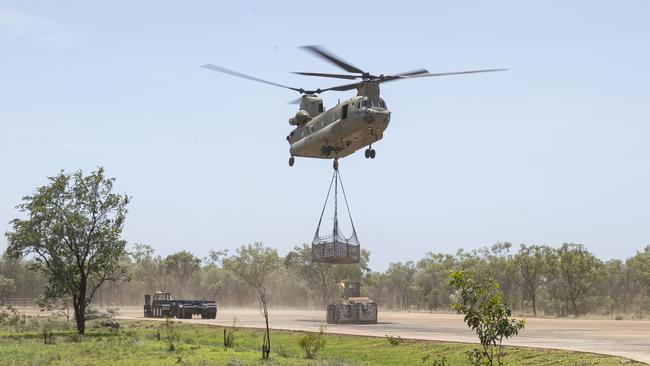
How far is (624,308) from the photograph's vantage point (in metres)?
101

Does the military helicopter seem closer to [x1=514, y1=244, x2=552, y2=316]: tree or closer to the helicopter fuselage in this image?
the helicopter fuselage

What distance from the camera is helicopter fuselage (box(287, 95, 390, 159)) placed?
3862 centimetres

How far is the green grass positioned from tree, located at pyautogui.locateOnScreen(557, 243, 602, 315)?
45833mm

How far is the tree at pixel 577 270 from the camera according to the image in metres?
83.1

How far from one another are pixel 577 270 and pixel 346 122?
169ft

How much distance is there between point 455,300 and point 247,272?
11977 centimetres

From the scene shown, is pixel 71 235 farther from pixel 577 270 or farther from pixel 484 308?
pixel 577 270

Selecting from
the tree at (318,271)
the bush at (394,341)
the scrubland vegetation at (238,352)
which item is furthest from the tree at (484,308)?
the tree at (318,271)

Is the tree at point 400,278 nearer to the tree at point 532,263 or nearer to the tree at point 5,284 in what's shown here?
the tree at point 532,263

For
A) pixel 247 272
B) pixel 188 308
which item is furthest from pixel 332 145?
pixel 247 272

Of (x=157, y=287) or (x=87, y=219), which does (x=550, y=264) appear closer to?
(x=87, y=219)

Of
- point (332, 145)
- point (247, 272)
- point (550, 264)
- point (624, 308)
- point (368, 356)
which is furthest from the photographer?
point (247, 272)

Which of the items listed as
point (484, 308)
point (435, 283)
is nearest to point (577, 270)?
point (435, 283)

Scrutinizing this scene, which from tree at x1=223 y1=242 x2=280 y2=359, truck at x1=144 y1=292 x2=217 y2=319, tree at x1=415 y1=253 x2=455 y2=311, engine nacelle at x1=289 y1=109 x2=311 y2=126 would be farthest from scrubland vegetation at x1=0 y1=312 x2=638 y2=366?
tree at x1=223 y1=242 x2=280 y2=359
